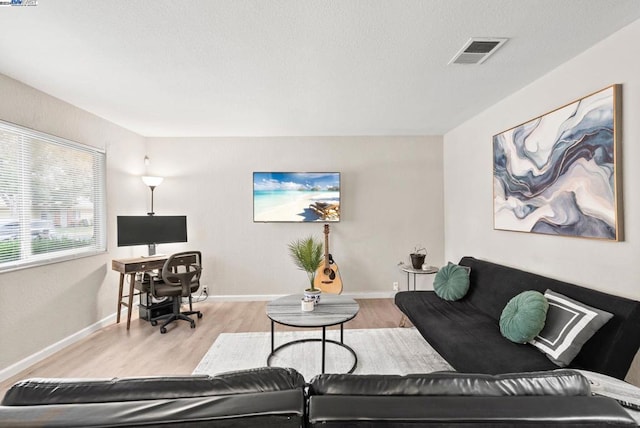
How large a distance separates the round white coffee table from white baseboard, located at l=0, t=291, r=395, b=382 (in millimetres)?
1578

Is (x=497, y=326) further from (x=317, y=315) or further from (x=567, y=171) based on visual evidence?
(x=317, y=315)

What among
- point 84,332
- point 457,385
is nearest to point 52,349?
point 84,332

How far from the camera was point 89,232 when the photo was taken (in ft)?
11.0

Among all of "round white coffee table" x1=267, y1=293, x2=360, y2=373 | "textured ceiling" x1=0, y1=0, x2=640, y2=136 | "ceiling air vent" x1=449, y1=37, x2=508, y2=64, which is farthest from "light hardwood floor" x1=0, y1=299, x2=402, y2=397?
"ceiling air vent" x1=449, y1=37, x2=508, y2=64

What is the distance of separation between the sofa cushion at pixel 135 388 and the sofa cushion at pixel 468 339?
1463 mm

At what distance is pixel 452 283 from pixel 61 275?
392 centimetres

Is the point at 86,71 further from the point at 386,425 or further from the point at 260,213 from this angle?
the point at 386,425

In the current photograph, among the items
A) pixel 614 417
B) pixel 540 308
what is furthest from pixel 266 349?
pixel 614 417

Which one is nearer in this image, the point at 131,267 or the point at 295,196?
the point at 131,267

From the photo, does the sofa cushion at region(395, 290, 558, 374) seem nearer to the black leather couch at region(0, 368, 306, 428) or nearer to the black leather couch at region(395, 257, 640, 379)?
the black leather couch at region(395, 257, 640, 379)

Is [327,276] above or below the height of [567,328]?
below

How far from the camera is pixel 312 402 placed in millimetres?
862

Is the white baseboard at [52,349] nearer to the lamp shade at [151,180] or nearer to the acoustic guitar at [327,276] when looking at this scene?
the lamp shade at [151,180]

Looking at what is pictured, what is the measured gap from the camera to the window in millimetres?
2469
